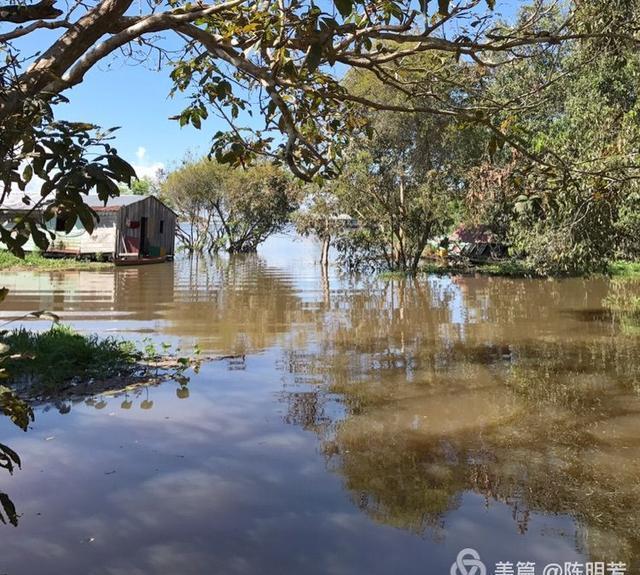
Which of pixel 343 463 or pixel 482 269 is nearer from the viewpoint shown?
pixel 343 463

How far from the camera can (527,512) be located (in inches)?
149

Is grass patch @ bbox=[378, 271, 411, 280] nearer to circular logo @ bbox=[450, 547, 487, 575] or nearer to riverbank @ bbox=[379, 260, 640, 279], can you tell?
riverbank @ bbox=[379, 260, 640, 279]

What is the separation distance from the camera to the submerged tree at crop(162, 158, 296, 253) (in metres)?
41.1

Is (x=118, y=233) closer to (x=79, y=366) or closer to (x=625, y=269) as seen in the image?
(x=625, y=269)

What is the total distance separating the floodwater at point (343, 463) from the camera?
331cm

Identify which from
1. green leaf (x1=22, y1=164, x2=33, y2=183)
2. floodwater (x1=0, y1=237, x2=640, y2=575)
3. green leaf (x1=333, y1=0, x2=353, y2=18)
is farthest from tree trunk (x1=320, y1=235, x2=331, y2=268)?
green leaf (x1=333, y1=0, x2=353, y2=18)

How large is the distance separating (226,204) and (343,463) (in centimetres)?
3998

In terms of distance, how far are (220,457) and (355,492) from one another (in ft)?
3.77

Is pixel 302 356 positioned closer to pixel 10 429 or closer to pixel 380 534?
pixel 10 429

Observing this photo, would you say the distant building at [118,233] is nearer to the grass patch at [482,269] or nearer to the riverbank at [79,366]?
the grass patch at [482,269]

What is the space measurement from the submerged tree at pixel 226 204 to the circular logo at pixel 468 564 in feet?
119

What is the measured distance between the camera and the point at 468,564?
10.5 ft

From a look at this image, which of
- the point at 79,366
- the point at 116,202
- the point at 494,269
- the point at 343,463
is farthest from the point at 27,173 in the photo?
the point at 116,202

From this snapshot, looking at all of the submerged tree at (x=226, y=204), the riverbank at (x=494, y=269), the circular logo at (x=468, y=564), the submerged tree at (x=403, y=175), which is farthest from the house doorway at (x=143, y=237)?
the circular logo at (x=468, y=564)
